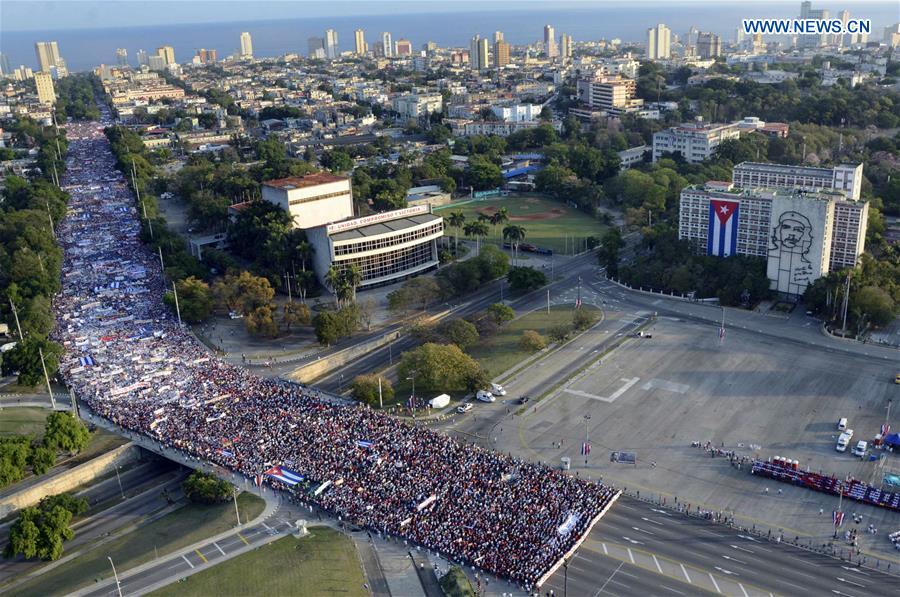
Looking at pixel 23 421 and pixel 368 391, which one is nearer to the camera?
pixel 23 421

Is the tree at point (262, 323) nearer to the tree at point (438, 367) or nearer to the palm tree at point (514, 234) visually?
the tree at point (438, 367)

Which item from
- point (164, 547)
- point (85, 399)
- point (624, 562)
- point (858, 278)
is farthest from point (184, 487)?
point (858, 278)

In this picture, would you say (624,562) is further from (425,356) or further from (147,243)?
(147,243)

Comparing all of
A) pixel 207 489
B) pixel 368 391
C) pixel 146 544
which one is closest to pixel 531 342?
pixel 368 391

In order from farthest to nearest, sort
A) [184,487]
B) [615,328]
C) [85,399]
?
[615,328]
[85,399]
[184,487]

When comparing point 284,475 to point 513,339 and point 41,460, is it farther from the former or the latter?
point 513,339

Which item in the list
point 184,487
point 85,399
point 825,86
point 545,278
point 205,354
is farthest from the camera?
point 825,86
